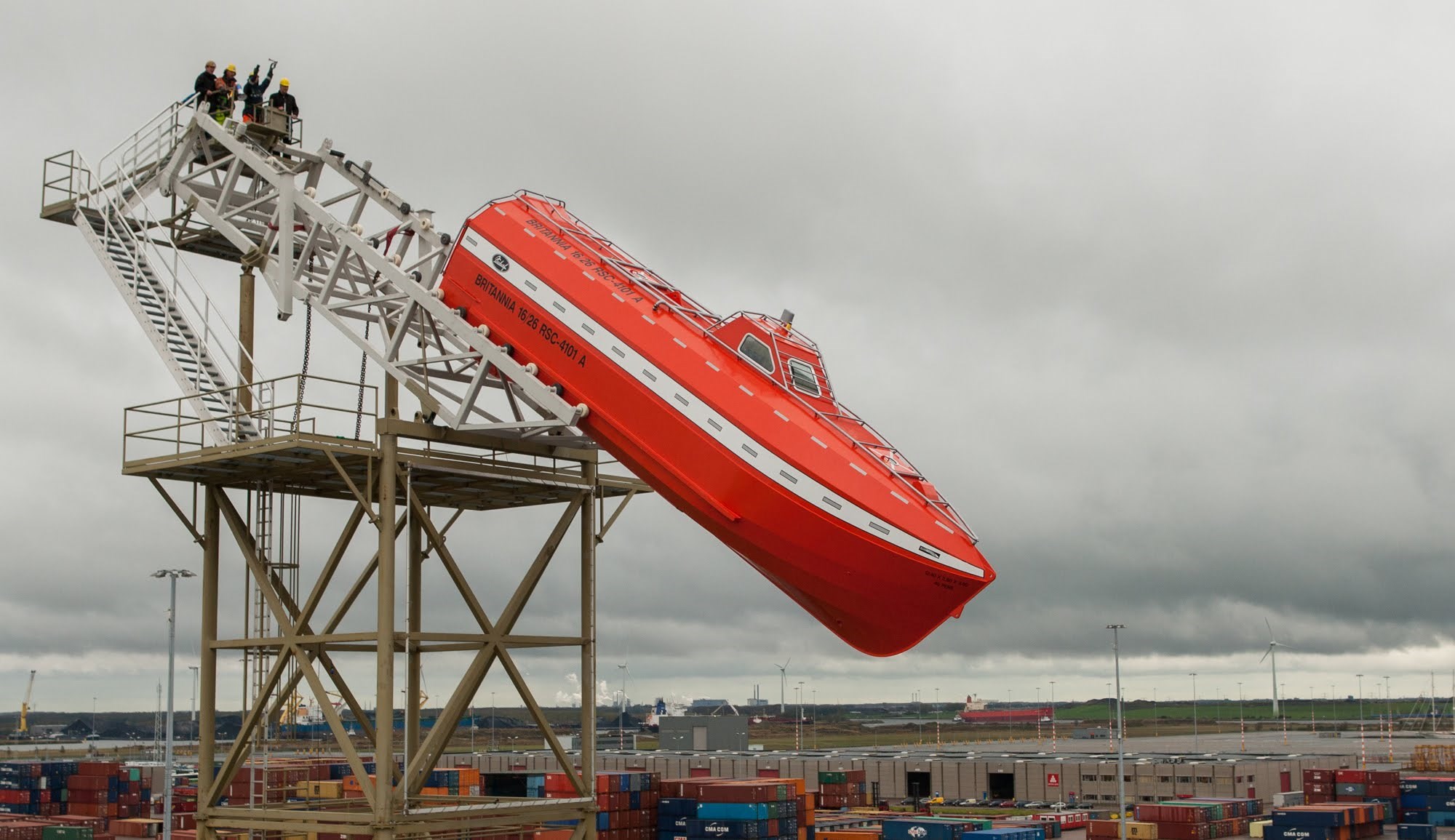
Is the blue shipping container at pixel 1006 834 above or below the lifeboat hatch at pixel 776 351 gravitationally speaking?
below

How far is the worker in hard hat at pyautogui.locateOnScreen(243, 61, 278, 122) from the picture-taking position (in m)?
42.3

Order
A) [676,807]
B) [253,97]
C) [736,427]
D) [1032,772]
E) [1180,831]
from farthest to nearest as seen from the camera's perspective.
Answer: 1. [1032,772]
2. [1180,831]
3. [676,807]
4. [253,97]
5. [736,427]

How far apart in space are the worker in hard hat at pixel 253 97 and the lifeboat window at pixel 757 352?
18581 millimetres

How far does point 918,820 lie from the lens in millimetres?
86000

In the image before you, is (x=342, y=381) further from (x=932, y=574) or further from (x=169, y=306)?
(x=932, y=574)

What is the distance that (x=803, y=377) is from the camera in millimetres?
33031

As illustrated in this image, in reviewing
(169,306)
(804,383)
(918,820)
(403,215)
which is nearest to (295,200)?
(403,215)

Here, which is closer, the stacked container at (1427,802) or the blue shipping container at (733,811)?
the blue shipping container at (733,811)

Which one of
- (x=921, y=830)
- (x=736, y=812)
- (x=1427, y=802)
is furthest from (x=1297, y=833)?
(x=736, y=812)

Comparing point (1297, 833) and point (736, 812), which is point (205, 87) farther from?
point (1297, 833)

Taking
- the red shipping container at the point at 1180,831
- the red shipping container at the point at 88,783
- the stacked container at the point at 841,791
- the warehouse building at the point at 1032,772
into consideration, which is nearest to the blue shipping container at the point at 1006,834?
the red shipping container at the point at 1180,831

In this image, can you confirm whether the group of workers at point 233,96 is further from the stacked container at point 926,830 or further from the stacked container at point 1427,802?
the stacked container at point 1427,802

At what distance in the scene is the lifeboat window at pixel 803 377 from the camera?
3278cm

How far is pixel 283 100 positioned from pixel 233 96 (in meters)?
1.81
